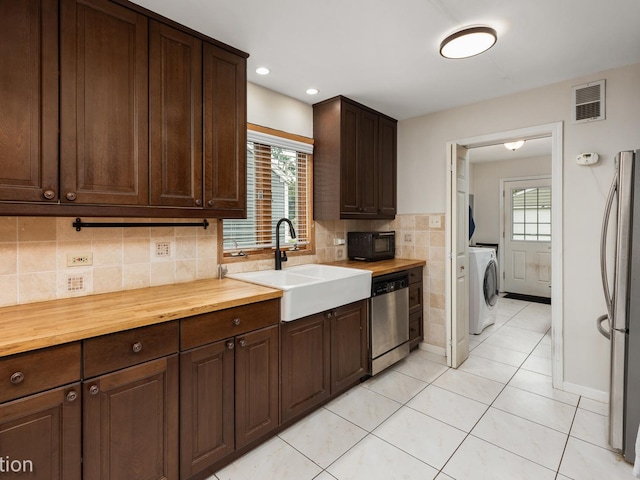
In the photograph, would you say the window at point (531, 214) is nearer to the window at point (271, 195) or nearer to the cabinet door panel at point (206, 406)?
the window at point (271, 195)

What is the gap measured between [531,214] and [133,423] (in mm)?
6159

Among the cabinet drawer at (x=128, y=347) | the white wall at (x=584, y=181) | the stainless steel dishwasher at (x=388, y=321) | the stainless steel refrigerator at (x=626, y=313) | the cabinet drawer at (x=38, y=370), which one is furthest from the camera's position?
the stainless steel dishwasher at (x=388, y=321)

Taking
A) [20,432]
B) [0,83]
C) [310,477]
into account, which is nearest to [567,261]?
[310,477]

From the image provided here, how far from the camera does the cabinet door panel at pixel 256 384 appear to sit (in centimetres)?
175

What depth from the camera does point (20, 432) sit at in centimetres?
111

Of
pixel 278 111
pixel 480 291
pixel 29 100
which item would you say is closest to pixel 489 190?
pixel 480 291

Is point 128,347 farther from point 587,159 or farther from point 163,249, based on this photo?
point 587,159

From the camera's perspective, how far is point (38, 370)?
1141 mm

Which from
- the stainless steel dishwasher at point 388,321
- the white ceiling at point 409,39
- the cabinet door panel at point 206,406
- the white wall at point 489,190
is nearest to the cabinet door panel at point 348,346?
the stainless steel dishwasher at point 388,321

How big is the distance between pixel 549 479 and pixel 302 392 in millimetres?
1393

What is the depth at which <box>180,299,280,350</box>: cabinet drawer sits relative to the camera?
5.03ft

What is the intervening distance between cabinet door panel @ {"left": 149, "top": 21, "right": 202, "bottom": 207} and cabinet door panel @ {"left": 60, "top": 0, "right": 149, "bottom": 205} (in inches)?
1.8

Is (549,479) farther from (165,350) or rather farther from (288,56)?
(288,56)

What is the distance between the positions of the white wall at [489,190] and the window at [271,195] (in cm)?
431
